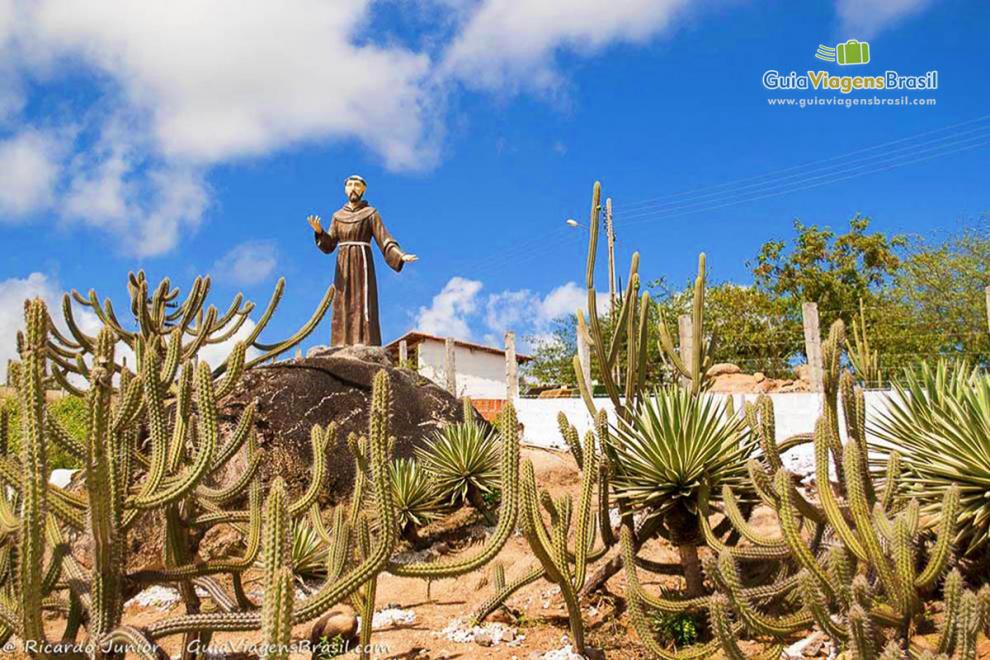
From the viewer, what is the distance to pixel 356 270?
459 inches

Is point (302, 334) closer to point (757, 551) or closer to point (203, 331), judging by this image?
point (203, 331)

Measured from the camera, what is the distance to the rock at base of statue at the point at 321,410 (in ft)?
28.5

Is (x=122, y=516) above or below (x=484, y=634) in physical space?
above

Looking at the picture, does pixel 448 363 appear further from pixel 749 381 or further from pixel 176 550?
pixel 176 550

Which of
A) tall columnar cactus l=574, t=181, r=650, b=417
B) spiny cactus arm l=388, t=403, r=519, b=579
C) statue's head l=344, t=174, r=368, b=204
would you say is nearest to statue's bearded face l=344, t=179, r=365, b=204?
statue's head l=344, t=174, r=368, b=204

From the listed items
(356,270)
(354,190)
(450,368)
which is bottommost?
(450,368)

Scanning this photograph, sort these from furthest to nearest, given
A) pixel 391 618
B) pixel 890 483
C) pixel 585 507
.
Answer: pixel 391 618 < pixel 585 507 < pixel 890 483

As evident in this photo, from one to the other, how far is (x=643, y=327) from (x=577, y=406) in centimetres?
594

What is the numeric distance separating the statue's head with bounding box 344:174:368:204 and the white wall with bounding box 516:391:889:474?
421 cm

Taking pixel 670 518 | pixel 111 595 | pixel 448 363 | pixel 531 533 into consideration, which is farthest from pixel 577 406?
pixel 111 595

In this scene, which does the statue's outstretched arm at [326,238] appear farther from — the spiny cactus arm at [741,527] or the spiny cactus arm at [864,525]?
the spiny cactus arm at [864,525]

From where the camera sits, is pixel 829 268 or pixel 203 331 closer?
pixel 203 331

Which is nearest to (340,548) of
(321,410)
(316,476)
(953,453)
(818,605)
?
(316,476)

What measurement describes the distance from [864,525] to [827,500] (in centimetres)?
21
